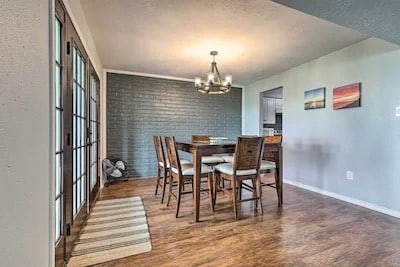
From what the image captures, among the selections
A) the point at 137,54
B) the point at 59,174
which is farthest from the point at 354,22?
the point at 137,54

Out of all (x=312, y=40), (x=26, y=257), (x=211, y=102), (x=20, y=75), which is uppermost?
(x=312, y=40)

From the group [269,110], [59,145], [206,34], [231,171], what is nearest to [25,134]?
[59,145]

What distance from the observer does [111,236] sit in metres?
2.20

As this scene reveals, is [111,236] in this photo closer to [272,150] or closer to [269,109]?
[272,150]

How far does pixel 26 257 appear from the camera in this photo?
92cm

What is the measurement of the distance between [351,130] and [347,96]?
504 mm

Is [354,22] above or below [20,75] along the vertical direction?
above

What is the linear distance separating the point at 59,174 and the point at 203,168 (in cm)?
163

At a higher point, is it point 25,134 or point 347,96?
point 347,96

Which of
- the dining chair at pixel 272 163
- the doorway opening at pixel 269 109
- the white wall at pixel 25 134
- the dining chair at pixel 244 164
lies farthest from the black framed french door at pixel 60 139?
the doorway opening at pixel 269 109

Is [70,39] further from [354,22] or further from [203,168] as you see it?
[354,22]

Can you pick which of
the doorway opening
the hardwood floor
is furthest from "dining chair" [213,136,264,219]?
the doorway opening

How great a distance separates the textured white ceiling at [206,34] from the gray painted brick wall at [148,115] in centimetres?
63

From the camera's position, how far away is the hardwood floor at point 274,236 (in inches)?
72.2
